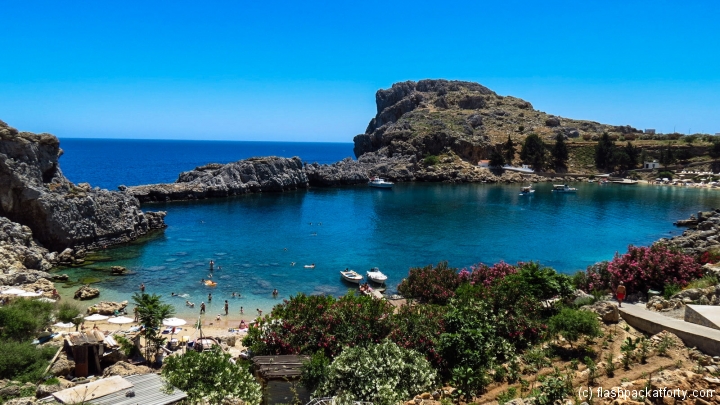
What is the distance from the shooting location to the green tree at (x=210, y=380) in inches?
483

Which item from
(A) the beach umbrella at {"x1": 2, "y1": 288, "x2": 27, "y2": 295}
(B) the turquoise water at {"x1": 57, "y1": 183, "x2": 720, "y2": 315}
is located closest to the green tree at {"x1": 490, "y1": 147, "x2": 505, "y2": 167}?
(B) the turquoise water at {"x1": 57, "y1": 183, "x2": 720, "y2": 315}

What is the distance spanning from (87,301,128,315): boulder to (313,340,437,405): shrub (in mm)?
20019

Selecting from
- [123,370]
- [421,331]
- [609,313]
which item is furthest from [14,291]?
[609,313]

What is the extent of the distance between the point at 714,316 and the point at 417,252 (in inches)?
1143

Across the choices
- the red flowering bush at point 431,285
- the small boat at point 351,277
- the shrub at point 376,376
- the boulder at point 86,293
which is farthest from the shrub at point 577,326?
the boulder at point 86,293

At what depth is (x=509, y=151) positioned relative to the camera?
11550 centimetres

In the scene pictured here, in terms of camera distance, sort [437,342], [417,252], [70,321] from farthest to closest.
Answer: [417,252] → [70,321] → [437,342]

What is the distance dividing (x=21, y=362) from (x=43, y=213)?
2945cm

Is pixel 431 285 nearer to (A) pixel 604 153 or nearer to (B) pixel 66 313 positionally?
(B) pixel 66 313

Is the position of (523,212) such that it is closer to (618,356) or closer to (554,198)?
(554,198)

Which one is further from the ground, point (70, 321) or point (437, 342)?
point (437, 342)

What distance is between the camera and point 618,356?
14375mm

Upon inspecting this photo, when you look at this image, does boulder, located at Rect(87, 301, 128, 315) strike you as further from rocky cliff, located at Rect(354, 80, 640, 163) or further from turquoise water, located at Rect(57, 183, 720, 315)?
rocky cliff, located at Rect(354, 80, 640, 163)

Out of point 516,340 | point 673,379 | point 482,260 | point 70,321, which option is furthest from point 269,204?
point 673,379
